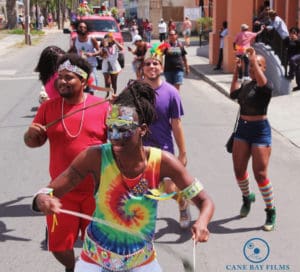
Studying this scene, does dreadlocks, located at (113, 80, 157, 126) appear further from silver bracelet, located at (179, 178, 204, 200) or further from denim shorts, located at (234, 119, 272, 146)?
denim shorts, located at (234, 119, 272, 146)

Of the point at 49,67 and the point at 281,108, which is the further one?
the point at 281,108

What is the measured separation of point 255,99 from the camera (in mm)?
5422

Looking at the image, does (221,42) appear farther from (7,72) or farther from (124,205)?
(124,205)

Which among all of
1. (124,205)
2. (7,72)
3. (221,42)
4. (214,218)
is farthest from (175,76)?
(7,72)

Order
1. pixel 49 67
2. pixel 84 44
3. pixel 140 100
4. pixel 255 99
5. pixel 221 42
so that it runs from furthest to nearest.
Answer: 1. pixel 221 42
2. pixel 84 44
3. pixel 49 67
4. pixel 255 99
5. pixel 140 100

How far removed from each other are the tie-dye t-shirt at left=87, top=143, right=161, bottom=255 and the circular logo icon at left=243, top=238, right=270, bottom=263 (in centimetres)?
226

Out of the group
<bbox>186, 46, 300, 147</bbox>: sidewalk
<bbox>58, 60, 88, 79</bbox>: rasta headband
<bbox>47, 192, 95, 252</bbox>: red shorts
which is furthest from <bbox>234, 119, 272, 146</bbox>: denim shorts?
<bbox>186, 46, 300, 147</bbox>: sidewalk

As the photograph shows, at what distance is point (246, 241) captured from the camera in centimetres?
535

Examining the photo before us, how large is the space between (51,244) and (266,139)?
A: 246 cm

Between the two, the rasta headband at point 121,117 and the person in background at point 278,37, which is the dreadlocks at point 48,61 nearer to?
the rasta headband at point 121,117

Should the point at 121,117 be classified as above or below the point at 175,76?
above

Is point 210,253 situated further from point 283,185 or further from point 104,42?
point 104,42

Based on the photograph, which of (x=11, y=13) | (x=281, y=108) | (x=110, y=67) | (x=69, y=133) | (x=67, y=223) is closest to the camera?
(x=67, y=223)

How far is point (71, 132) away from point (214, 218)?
246 centimetres
